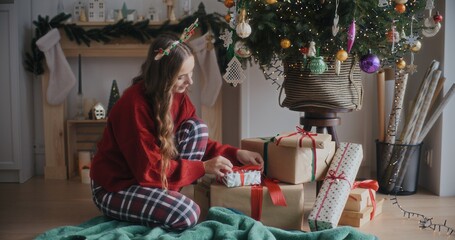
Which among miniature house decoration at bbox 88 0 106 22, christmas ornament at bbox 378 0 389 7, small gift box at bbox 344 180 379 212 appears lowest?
small gift box at bbox 344 180 379 212

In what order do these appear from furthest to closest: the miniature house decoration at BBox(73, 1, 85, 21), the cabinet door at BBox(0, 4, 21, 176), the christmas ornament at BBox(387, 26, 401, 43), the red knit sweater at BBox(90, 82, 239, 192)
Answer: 1. the miniature house decoration at BBox(73, 1, 85, 21)
2. the cabinet door at BBox(0, 4, 21, 176)
3. the christmas ornament at BBox(387, 26, 401, 43)
4. the red knit sweater at BBox(90, 82, 239, 192)

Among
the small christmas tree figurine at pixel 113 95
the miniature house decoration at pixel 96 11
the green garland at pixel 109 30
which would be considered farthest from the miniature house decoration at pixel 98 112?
the miniature house decoration at pixel 96 11

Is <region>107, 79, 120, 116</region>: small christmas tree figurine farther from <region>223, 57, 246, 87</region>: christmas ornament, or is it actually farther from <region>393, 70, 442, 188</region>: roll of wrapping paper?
<region>393, 70, 442, 188</region>: roll of wrapping paper

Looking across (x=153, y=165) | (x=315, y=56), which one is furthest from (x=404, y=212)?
(x=153, y=165)

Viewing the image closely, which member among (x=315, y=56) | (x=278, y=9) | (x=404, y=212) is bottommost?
(x=404, y=212)

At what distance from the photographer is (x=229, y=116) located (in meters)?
3.40

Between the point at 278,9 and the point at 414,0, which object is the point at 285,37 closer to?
the point at 278,9

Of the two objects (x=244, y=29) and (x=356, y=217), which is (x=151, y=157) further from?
(x=356, y=217)

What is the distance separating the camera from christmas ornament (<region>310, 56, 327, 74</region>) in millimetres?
2174

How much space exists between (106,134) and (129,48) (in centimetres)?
117

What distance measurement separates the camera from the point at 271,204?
6.95 feet

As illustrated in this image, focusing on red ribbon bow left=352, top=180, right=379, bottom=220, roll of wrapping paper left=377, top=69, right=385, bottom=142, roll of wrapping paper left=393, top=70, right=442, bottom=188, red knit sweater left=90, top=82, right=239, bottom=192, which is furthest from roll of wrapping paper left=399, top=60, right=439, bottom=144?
red knit sweater left=90, top=82, right=239, bottom=192

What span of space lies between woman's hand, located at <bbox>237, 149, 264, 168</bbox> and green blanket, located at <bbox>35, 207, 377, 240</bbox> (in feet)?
0.81

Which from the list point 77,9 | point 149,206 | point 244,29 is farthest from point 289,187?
point 77,9
